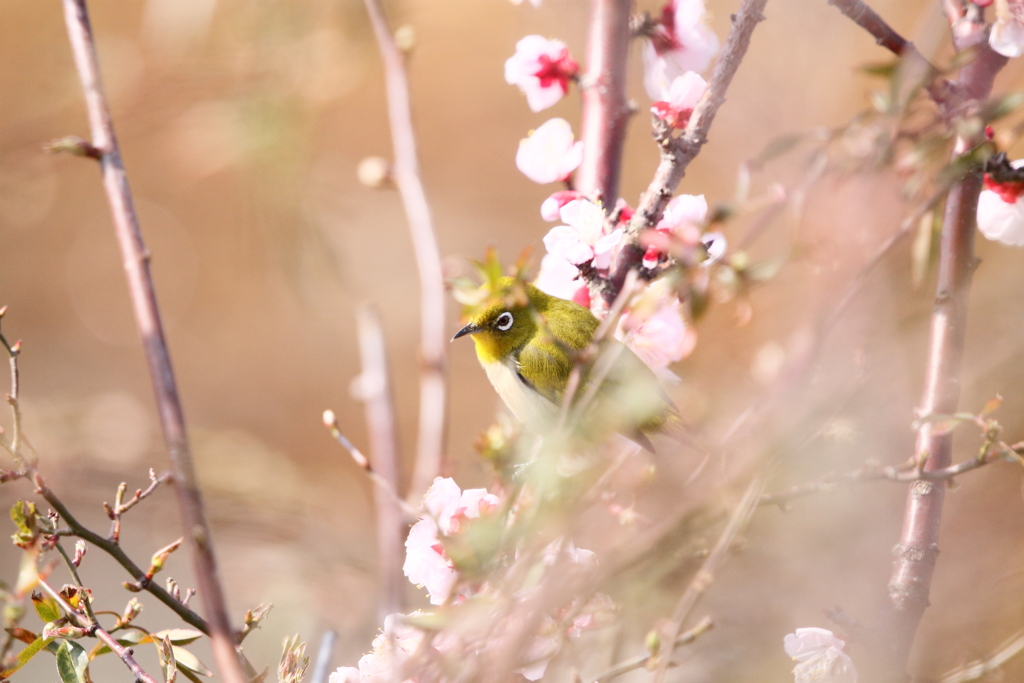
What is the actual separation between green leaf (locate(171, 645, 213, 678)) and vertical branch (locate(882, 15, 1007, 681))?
32 centimetres

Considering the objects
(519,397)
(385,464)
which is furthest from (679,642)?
(519,397)

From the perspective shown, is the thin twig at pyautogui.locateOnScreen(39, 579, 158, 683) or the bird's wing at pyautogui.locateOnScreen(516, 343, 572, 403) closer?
the thin twig at pyautogui.locateOnScreen(39, 579, 158, 683)

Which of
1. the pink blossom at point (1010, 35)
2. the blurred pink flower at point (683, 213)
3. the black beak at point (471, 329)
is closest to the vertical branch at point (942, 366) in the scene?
the pink blossom at point (1010, 35)

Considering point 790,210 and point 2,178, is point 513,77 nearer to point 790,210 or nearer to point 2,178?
point 790,210

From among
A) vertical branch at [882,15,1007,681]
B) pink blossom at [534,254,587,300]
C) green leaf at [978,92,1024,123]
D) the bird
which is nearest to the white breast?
the bird

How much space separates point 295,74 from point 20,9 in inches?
41.9

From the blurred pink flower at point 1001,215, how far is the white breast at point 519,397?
45cm

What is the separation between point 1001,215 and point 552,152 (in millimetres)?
Result: 273

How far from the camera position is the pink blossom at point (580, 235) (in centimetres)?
48

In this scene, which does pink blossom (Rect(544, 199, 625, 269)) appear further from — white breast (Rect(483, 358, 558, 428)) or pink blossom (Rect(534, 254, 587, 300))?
white breast (Rect(483, 358, 558, 428))

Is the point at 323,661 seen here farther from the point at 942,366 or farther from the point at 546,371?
the point at 546,371

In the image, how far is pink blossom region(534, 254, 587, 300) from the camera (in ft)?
1.75

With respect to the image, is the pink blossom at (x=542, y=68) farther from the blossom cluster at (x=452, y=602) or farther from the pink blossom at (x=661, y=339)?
the blossom cluster at (x=452, y=602)

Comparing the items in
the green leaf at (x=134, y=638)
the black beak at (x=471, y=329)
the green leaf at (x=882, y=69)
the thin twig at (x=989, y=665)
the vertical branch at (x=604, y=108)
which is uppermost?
the black beak at (x=471, y=329)
